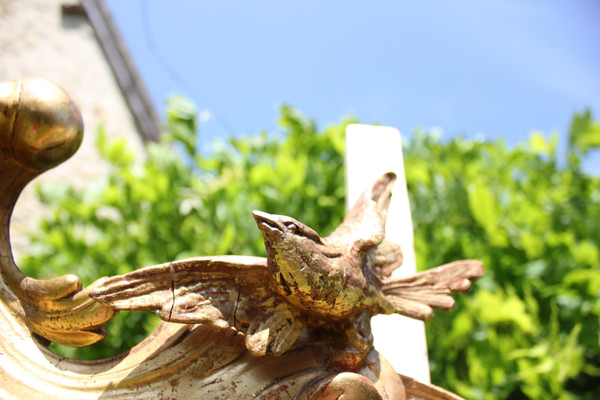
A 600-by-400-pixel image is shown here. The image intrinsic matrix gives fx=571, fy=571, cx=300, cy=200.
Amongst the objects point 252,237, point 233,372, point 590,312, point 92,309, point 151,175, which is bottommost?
point 590,312

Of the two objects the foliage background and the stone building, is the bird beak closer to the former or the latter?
the foliage background

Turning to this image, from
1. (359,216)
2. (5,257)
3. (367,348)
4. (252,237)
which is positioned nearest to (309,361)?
(367,348)

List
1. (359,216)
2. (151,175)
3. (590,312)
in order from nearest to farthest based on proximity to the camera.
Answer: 1. (359,216)
2. (590,312)
3. (151,175)

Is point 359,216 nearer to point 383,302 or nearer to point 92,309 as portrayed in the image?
point 383,302

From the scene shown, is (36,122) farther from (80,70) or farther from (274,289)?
(80,70)

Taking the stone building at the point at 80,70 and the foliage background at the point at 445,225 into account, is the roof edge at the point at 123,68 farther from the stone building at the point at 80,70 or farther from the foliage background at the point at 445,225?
the foliage background at the point at 445,225

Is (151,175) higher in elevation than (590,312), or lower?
higher
